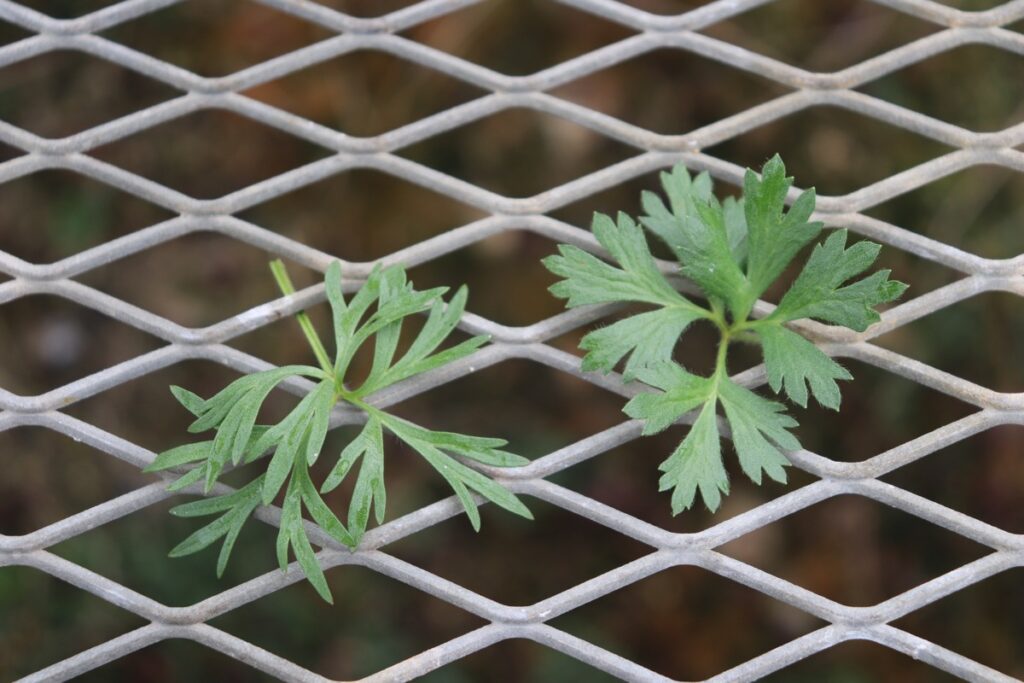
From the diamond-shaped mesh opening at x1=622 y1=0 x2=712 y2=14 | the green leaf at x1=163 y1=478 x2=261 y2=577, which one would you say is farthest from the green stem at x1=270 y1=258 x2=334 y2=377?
the diamond-shaped mesh opening at x1=622 y1=0 x2=712 y2=14

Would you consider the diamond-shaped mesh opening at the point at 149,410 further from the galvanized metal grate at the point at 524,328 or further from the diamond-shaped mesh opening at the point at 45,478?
the galvanized metal grate at the point at 524,328

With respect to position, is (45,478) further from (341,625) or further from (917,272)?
(917,272)

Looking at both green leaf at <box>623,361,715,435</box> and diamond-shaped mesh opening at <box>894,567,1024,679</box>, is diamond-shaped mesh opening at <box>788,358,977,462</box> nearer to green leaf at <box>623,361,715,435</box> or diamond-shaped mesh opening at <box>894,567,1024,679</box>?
diamond-shaped mesh opening at <box>894,567,1024,679</box>

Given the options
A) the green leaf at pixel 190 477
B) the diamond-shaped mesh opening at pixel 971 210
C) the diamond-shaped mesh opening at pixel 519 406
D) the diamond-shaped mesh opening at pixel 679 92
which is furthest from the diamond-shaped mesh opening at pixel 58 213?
the diamond-shaped mesh opening at pixel 971 210

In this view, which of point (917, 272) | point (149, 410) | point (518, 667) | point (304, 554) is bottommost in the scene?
point (304, 554)

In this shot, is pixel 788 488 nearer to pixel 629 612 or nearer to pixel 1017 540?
pixel 629 612

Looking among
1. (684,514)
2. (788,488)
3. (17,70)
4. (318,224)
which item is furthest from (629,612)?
(17,70)

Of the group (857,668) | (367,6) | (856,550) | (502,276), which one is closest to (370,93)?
(367,6)
